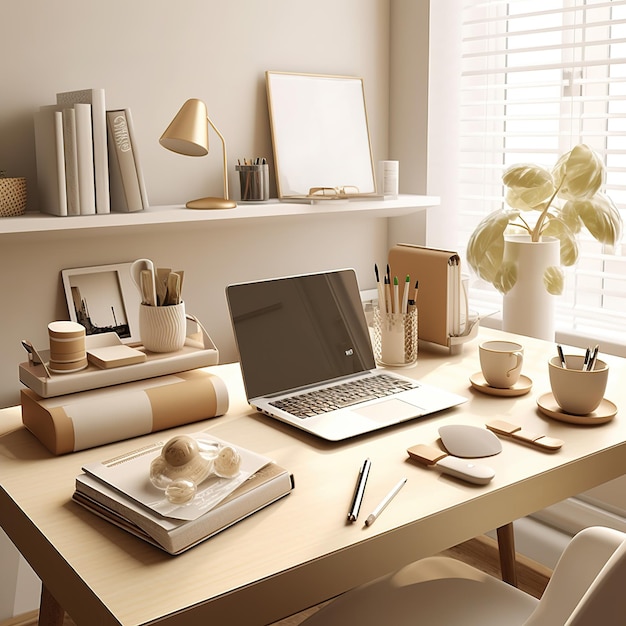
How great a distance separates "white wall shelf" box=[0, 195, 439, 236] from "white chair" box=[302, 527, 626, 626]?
106 cm

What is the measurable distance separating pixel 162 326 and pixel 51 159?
2.09 ft

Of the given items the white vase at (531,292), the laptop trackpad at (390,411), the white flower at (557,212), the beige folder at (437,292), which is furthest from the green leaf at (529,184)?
the laptop trackpad at (390,411)

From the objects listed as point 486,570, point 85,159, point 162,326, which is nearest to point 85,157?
point 85,159

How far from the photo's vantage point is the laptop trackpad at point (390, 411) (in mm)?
1392

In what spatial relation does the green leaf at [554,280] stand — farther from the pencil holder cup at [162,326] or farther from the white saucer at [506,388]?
the pencil holder cup at [162,326]

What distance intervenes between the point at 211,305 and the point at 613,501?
1.32 metres

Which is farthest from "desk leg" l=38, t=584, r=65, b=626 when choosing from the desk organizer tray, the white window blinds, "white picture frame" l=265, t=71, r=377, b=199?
the white window blinds

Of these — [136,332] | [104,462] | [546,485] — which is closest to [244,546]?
[104,462]

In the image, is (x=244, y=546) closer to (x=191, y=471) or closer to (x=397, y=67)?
(x=191, y=471)

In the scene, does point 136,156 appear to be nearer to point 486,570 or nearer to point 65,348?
point 65,348

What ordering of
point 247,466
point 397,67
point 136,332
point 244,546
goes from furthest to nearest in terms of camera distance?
point 397,67 → point 136,332 → point 247,466 → point 244,546

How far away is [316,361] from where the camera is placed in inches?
61.7

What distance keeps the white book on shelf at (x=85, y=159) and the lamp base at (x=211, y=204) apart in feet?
0.92

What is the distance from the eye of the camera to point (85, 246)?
6.79 feet
